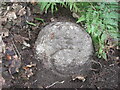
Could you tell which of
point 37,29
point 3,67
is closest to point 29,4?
point 37,29

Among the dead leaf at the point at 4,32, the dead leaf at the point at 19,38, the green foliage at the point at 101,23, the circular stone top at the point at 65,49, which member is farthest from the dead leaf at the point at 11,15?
the green foliage at the point at 101,23

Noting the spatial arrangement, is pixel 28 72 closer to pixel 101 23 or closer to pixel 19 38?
pixel 19 38

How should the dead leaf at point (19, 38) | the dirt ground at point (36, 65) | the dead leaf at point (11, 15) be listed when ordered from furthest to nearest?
the dead leaf at point (11, 15)
the dead leaf at point (19, 38)
the dirt ground at point (36, 65)

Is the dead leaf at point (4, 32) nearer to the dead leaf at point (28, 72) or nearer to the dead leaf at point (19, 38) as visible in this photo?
the dead leaf at point (19, 38)

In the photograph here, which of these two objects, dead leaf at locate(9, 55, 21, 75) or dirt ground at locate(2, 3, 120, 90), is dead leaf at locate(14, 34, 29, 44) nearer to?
dirt ground at locate(2, 3, 120, 90)

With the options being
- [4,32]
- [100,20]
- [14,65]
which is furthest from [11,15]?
[100,20]

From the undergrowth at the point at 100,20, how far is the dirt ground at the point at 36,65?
0.16 meters

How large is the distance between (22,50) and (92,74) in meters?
0.94

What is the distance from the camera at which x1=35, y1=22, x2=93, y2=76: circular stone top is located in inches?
124

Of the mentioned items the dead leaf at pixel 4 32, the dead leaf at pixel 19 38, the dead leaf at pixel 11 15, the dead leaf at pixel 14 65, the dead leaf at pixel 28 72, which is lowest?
the dead leaf at pixel 28 72

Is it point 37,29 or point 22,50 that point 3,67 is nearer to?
point 22,50

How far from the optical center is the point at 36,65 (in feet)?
10.5

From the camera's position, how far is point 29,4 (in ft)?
12.0

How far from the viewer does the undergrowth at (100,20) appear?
10.5 feet
